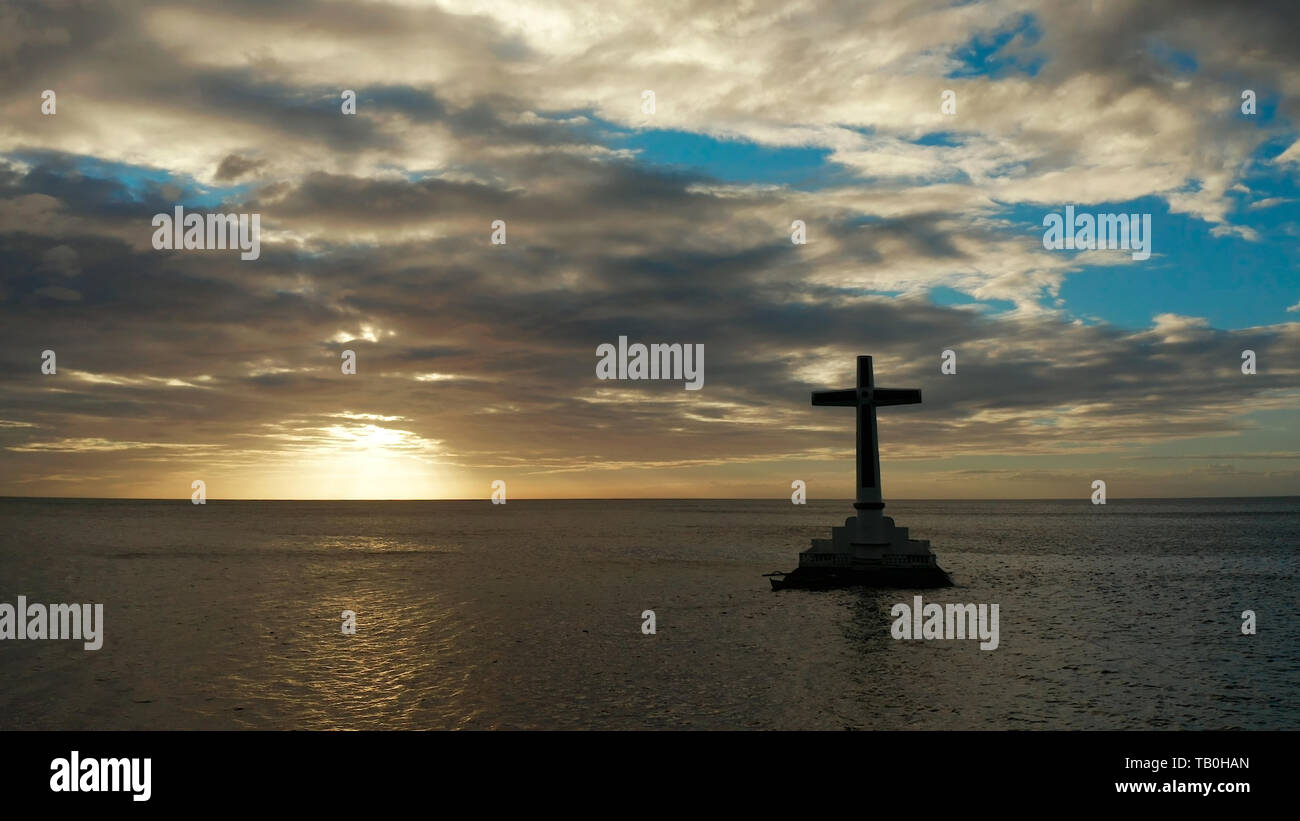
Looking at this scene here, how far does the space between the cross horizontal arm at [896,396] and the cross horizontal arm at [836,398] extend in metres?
1.62

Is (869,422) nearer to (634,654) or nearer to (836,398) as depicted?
(836,398)

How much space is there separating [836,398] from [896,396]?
15.5ft

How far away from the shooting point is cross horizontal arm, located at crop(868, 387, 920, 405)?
63.9 meters

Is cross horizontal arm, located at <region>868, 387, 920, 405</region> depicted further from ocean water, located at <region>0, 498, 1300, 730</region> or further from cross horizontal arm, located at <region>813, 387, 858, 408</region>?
ocean water, located at <region>0, 498, 1300, 730</region>

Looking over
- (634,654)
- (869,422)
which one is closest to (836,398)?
(869,422)

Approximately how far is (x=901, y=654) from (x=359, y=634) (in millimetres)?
30183

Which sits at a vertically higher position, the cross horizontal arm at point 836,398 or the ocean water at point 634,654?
the cross horizontal arm at point 836,398

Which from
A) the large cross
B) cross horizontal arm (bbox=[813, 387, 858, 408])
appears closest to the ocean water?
the large cross

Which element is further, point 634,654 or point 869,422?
Result: point 869,422

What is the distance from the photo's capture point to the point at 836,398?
65.9 m

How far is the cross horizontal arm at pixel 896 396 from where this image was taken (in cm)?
6391

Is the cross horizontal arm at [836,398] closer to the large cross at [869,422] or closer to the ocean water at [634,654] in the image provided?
the large cross at [869,422]

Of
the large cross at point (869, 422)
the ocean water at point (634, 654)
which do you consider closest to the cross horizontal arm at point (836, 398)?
the large cross at point (869, 422)
